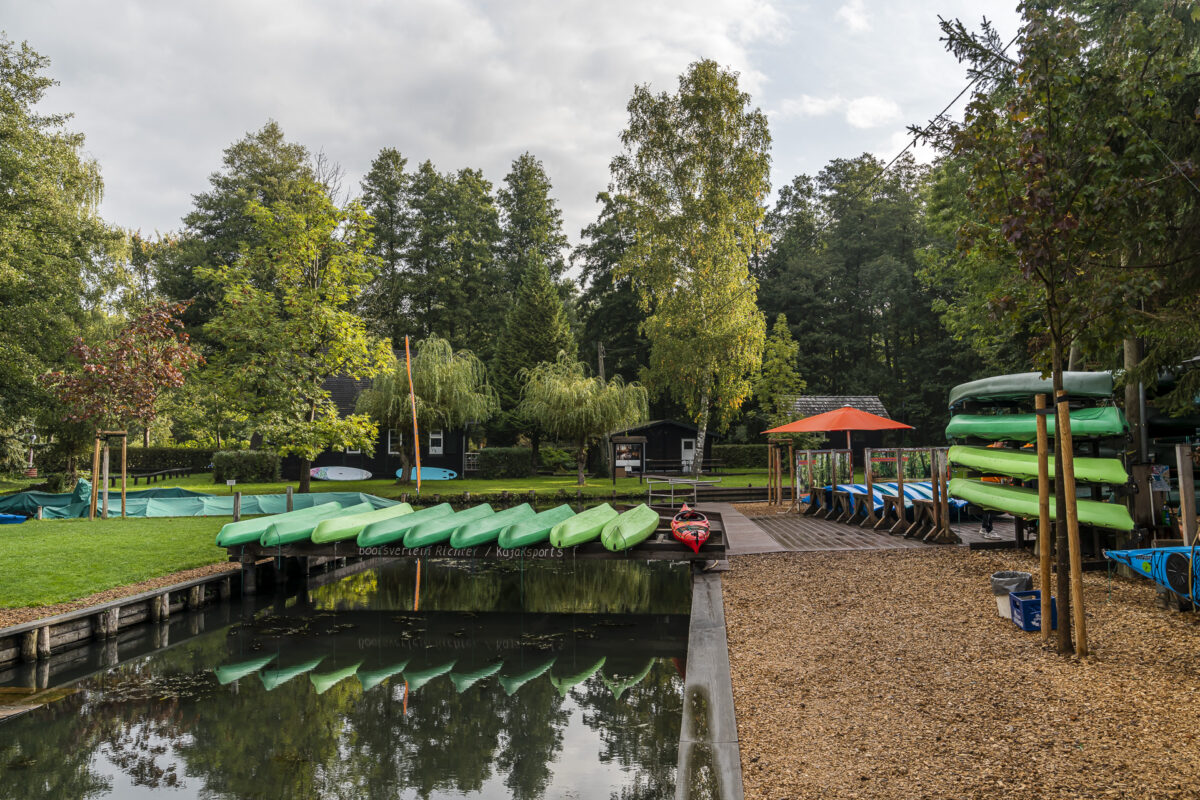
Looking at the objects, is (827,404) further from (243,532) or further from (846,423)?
(243,532)

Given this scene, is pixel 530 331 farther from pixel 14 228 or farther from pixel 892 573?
pixel 892 573

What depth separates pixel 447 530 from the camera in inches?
416

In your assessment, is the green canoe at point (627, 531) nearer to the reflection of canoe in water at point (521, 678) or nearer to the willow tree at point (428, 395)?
the reflection of canoe in water at point (521, 678)

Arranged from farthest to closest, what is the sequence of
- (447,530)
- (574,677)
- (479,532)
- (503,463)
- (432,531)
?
(503,463)
(447,530)
(432,531)
(479,532)
(574,677)

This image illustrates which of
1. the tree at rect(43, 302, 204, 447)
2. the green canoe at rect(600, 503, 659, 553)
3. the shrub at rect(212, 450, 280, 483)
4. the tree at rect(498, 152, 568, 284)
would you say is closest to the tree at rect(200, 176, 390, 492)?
the tree at rect(43, 302, 204, 447)

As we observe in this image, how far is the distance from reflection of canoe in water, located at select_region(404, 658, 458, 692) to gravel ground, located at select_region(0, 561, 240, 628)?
4184 mm

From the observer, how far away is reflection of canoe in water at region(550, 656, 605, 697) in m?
7.00

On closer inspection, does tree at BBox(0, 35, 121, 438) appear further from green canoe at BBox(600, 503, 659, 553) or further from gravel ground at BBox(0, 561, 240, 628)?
green canoe at BBox(600, 503, 659, 553)

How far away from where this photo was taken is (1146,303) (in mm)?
8891

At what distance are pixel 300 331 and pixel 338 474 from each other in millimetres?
13738

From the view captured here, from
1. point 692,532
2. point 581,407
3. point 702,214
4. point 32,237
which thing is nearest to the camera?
point 692,532

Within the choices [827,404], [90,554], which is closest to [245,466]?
[90,554]

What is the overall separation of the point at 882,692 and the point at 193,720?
5.73 m

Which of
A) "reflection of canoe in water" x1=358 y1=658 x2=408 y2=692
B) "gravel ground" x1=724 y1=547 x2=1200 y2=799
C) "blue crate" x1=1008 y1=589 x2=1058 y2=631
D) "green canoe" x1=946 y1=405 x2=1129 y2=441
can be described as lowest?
"reflection of canoe in water" x1=358 y1=658 x2=408 y2=692
